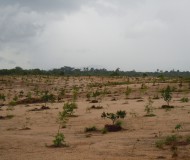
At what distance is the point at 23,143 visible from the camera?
Result: 43.8ft

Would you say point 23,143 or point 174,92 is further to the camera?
point 174,92

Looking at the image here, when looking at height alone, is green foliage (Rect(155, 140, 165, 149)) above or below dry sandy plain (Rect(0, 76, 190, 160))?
above

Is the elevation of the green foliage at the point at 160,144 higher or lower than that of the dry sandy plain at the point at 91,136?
higher

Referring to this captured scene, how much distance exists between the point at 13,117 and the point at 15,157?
1025 cm

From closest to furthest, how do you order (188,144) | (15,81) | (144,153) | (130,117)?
(144,153) → (188,144) → (130,117) → (15,81)

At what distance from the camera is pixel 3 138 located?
14492mm

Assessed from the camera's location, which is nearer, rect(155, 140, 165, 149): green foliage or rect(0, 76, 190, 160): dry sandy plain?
rect(0, 76, 190, 160): dry sandy plain

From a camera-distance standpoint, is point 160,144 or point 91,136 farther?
point 91,136

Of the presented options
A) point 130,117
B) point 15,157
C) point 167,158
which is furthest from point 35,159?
point 130,117

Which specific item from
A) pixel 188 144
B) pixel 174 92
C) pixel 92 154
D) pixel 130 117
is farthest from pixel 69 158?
pixel 174 92

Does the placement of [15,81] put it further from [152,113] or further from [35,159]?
[35,159]

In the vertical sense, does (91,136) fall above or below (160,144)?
below

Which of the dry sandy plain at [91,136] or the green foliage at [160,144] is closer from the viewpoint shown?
the dry sandy plain at [91,136]

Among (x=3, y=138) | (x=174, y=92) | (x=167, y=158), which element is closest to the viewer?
(x=167, y=158)
